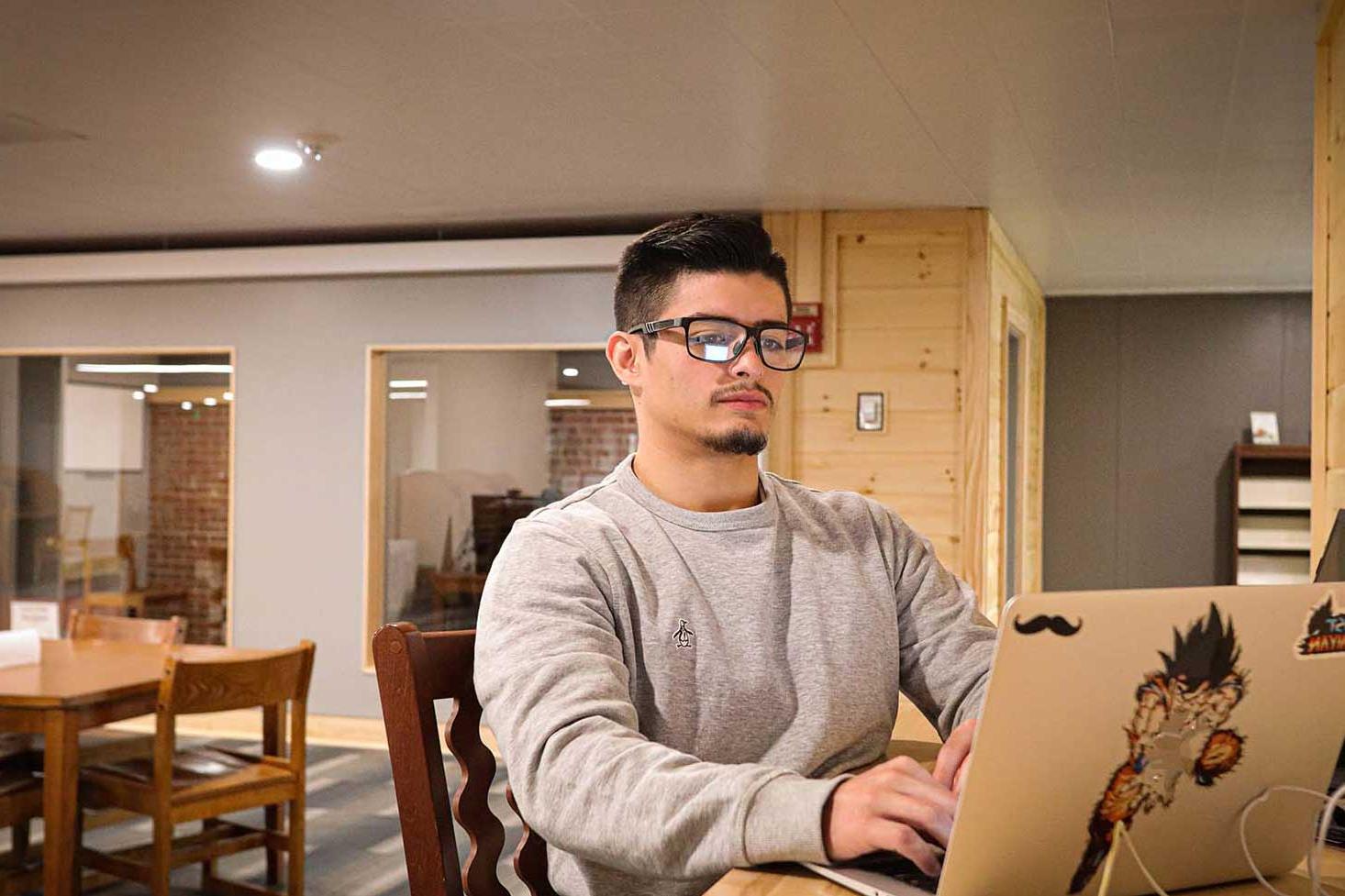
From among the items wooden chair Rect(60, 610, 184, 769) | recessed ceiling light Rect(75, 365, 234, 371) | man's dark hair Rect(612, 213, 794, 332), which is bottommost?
Result: wooden chair Rect(60, 610, 184, 769)

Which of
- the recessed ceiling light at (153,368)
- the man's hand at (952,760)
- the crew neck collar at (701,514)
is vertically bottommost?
the man's hand at (952,760)

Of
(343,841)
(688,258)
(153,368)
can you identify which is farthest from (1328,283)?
(153,368)

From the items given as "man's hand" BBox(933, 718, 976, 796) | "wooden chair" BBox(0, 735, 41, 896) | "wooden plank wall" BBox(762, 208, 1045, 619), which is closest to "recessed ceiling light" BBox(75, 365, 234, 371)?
"wooden plank wall" BBox(762, 208, 1045, 619)

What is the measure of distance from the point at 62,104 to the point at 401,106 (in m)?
1.05

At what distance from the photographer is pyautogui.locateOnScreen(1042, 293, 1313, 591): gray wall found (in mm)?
7699

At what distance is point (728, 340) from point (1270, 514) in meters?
7.18

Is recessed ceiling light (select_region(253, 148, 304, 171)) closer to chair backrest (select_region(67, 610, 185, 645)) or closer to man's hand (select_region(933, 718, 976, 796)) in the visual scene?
chair backrest (select_region(67, 610, 185, 645))

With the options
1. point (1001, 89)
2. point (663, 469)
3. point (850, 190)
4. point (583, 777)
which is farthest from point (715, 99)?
point (583, 777)

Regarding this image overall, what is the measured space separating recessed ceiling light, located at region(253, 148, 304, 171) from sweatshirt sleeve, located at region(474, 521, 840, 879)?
377 cm

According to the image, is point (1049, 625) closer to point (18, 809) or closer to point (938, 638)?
point (938, 638)

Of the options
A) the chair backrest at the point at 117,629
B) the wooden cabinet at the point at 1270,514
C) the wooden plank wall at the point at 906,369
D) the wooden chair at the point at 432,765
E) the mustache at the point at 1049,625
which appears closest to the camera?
the mustache at the point at 1049,625

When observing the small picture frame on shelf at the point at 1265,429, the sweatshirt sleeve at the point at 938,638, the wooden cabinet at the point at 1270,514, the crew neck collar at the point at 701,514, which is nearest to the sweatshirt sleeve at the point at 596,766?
the crew neck collar at the point at 701,514

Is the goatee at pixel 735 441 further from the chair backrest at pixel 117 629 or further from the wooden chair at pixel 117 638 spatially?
the chair backrest at pixel 117 629

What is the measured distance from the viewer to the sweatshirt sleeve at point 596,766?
964 mm
